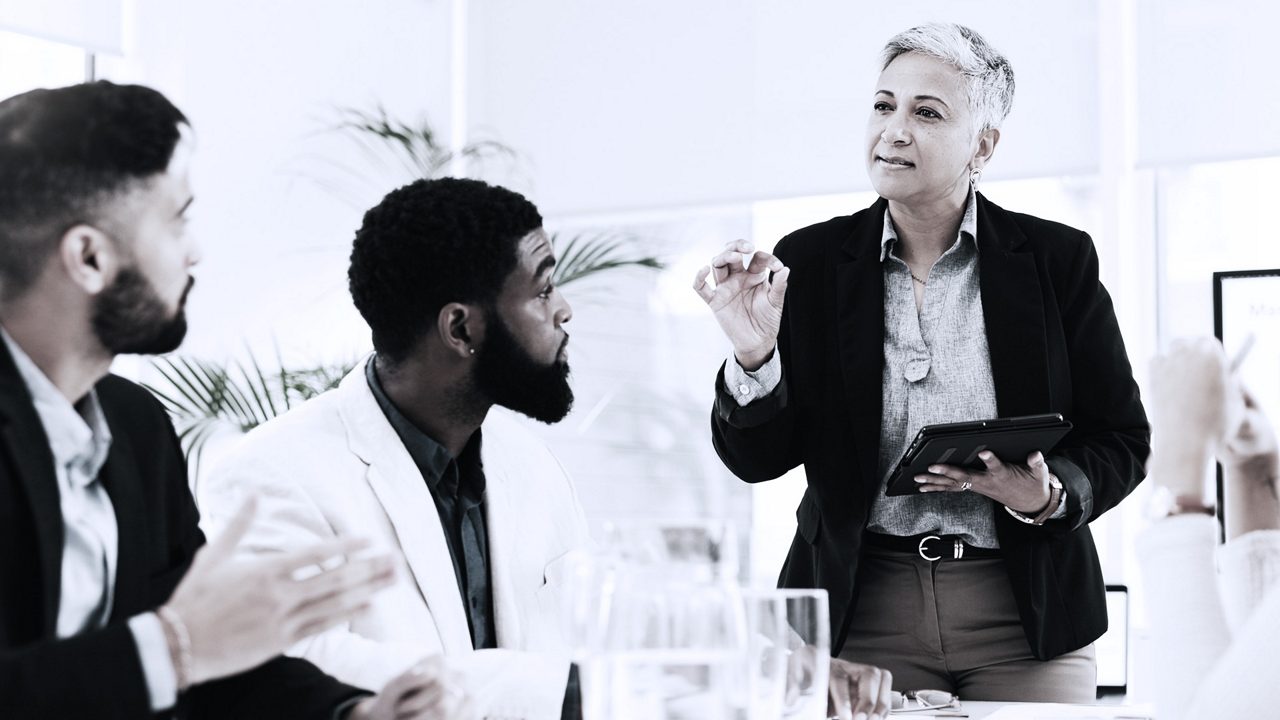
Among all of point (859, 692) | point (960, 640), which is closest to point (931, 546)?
point (960, 640)

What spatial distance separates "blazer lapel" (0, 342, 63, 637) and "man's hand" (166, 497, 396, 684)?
171 mm

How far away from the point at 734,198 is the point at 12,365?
418cm

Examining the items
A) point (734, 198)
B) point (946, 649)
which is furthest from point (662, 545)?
point (734, 198)

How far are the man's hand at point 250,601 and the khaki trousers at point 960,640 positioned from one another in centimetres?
135

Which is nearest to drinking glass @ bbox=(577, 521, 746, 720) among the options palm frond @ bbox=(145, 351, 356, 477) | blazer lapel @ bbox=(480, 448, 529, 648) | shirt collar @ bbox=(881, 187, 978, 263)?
blazer lapel @ bbox=(480, 448, 529, 648)

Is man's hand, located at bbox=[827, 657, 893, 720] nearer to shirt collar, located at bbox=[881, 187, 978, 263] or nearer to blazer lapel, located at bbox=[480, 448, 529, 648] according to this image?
blazer lapel, located at bbox=[480, 448, 529, 648]

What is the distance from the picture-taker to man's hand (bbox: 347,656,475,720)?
4.13 ft

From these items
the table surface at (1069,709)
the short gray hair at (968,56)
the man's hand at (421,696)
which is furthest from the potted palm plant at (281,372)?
the man's hand at (421,696)

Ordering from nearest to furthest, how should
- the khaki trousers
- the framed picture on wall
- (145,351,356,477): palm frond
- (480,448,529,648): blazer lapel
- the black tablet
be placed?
(480,448,529,648): blazer lapel → the black tablet → the khaki trousers → (145,351,356,477): palm frond → the framed picture on wall

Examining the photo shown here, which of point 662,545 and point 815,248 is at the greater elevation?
point 815,248

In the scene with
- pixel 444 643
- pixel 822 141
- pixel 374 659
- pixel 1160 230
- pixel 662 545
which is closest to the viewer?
pixel 662 545

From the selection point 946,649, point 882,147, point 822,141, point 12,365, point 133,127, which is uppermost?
point 822,141

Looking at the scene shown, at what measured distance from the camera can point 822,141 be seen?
4.96 m

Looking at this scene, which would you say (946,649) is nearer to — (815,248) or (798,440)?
(798,440)
